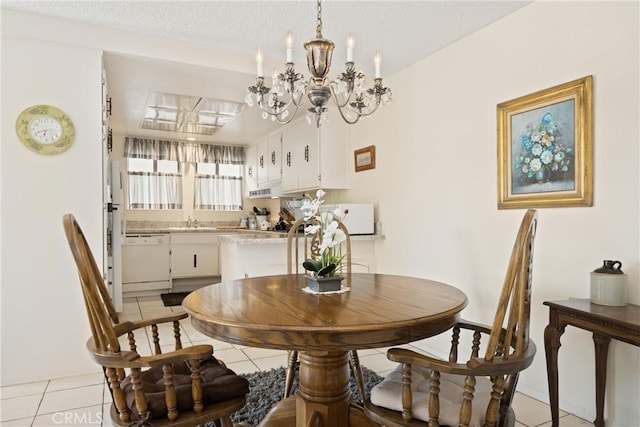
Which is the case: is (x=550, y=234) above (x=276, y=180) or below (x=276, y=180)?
below

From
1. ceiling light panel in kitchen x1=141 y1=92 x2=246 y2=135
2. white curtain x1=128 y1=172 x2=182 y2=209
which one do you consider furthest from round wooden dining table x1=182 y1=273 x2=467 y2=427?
white curtain x1=128 y1=172 x2=182 y2=209

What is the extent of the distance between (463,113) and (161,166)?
15.9 ft

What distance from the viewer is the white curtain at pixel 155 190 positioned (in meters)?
6.14

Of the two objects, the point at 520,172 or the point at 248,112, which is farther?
the point at 248,112

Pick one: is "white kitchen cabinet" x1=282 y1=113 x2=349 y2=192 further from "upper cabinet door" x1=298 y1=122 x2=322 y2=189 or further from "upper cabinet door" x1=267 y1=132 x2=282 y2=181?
"upper cabinet door" x1=267 y1=132 x2=282 y2=181

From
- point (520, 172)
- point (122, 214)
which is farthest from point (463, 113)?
point (122, 214)

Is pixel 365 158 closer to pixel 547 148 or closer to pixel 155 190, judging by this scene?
pixel 547 148

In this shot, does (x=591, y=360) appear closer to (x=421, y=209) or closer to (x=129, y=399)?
(x=421, y=209)

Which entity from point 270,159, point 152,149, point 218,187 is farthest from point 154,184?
point 270,159

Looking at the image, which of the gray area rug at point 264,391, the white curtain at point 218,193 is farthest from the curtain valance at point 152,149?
the gray area rug at point 264,391

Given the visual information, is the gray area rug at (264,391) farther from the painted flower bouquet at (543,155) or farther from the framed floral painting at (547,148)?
the painted flower bouquet at (543,155)

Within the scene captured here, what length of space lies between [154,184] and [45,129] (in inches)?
142

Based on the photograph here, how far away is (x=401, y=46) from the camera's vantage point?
3.15m

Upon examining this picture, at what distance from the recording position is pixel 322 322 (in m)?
1.29
